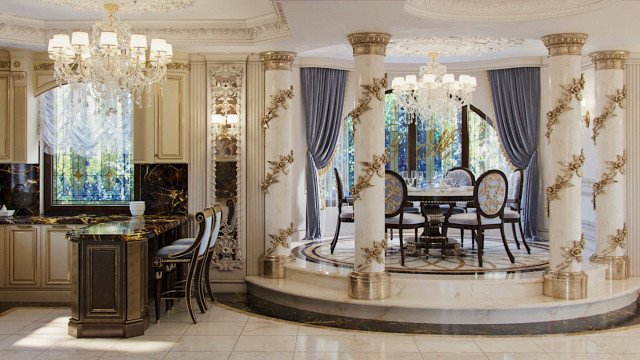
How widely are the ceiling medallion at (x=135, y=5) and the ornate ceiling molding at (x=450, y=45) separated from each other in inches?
100

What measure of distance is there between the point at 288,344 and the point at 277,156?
8.08ft

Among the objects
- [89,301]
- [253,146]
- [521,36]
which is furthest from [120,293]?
[521,36]

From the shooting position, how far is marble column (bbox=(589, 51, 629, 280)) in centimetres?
709

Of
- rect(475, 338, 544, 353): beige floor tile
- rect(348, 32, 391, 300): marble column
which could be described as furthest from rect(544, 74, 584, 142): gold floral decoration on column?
rect(475, 338, 544, 353): beige floor tile

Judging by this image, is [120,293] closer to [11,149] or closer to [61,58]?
[61,58]

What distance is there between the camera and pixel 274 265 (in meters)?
7.20

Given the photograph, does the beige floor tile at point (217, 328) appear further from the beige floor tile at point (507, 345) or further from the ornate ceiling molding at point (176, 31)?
the ornate ceiling molding at point (176, 31)

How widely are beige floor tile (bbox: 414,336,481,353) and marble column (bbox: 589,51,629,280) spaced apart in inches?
105

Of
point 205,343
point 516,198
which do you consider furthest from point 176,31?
point 516,198

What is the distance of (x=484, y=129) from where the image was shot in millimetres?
9750

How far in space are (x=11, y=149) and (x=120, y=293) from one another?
9.17 feet

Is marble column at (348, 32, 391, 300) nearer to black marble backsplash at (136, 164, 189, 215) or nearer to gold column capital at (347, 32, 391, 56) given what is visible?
gold column capital at (347, 32, 391, 56)

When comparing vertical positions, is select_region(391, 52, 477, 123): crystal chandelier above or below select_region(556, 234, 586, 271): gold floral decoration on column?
above

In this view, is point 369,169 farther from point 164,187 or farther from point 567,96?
point 164,187
